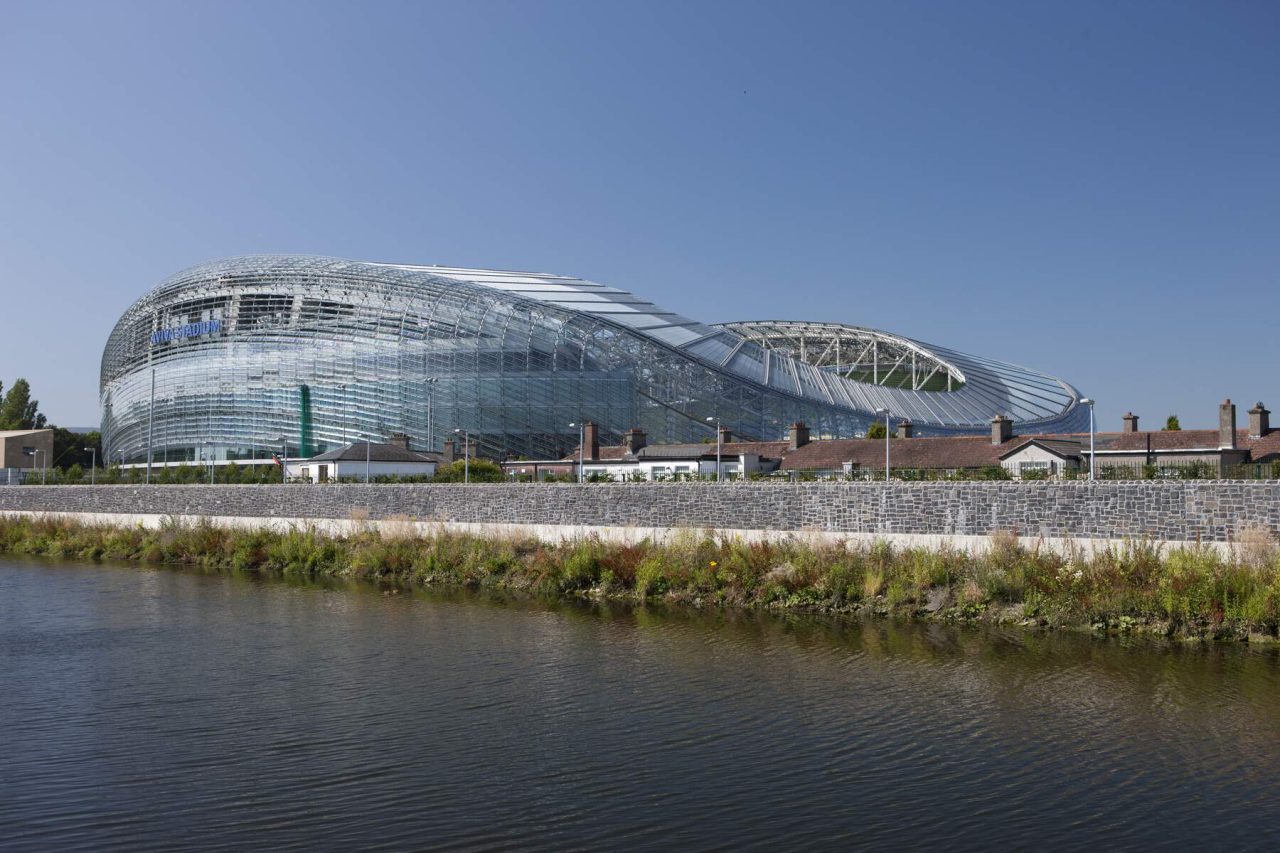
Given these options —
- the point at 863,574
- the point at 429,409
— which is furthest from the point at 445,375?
the point at 863,574

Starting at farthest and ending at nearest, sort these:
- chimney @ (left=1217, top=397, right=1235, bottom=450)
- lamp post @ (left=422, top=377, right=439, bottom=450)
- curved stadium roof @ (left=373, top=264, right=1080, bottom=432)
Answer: curved stadium roof @ (left=373, top=264, right=1080, bottom=432) → lamp post @ (left=422, top=377, right=439, bottom=450) → chimney @ (left=1217, top=397, right=1235, bottom=450)

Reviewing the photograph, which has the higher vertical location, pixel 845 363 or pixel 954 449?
pixel 845 363

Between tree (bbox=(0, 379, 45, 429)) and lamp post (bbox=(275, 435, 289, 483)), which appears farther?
tree (bbox=(0, 379, 45, 429))

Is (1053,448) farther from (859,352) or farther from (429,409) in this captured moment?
(859,352)

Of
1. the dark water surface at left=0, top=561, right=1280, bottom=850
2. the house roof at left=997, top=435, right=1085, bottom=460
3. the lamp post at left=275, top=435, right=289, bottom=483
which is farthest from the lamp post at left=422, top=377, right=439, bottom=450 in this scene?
the dark water surface at left=0, top=561, right=1280, bottom=850

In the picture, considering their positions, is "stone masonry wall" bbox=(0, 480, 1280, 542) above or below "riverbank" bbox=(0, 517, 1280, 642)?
above

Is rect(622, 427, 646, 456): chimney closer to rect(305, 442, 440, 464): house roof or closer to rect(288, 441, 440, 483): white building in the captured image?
rect(288, 441, 440, 483): white building

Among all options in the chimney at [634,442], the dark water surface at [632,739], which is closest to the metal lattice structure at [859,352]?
the chimney at [634,442]

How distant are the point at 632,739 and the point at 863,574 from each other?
46.6 feet

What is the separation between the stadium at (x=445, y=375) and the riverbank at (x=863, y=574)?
3196 centimetres

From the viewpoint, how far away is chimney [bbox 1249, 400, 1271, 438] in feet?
160

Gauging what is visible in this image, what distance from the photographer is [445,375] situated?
78875 millimetres

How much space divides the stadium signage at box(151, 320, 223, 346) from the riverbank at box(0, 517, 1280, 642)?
158ft

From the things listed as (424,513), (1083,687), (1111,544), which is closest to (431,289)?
(424,513)
